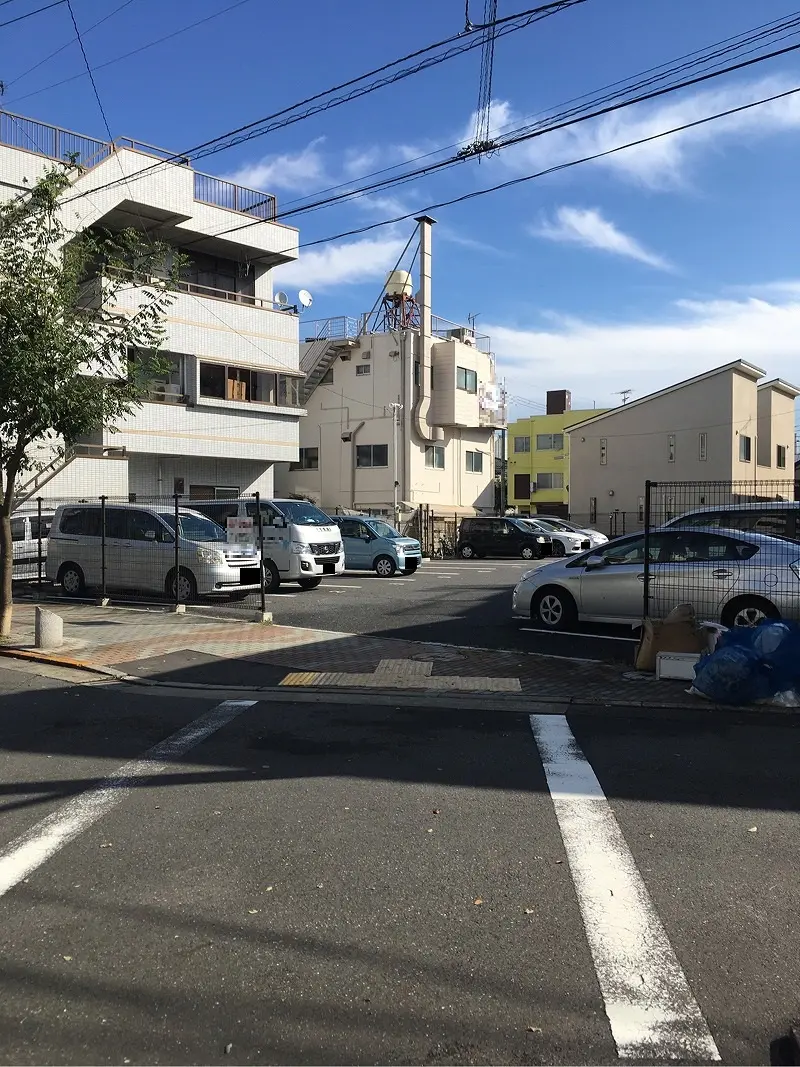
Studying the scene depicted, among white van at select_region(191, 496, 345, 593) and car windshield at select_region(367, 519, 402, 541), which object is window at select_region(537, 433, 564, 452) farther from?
white van at select_region(191, 496, 345, 593)

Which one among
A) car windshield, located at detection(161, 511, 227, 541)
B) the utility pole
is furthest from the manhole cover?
the utility pole

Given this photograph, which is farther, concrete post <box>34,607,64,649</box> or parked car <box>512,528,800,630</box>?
concrete post <box>34,607,64,649</box>

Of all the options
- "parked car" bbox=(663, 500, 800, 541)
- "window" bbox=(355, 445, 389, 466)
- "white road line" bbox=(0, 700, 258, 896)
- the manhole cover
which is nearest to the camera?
"white road line" bbox=(0, 700, 258, 896)

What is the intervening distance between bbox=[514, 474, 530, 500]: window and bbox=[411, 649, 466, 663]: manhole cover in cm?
5302

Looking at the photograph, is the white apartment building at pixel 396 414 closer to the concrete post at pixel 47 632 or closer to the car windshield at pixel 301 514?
the car windshield at pixel 301 514

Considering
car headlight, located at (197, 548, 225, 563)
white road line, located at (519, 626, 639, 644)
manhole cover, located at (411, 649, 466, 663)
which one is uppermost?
car headlight, located at (197, 548, 225, 563)

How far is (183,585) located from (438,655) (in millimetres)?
6499

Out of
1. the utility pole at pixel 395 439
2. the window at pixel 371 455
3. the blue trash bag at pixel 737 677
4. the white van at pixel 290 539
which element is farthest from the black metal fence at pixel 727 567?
the window at pixel 371 455

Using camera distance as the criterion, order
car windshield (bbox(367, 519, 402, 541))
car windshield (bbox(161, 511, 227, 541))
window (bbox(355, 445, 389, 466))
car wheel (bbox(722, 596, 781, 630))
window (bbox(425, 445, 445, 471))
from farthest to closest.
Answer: window (bbox(425, 445, 445, 471)) → window (bbox(355, 445, 389, 466)) → car windshield (bbox(367, 519, 402, 541)) → car windshield (bbox(161, 511, 227, 541)) → car wheel (bbox(722, 596, 781, 630))

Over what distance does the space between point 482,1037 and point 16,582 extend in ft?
62.9

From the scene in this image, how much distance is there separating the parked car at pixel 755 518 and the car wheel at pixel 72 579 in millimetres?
11402

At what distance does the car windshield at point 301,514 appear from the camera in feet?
59.2

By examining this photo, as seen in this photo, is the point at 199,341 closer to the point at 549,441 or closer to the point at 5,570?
the point at 5,570

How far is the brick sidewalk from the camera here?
8836 millimetres
